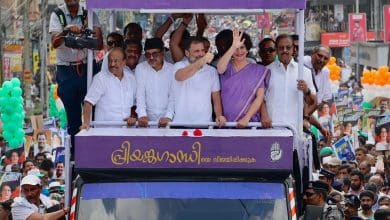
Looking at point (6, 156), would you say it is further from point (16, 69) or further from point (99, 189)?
point (16, 69)

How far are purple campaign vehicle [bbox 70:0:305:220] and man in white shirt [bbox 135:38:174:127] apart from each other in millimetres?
958

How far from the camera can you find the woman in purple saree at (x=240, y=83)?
974 cm

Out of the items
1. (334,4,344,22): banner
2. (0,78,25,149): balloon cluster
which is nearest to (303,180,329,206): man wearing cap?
(0,78,25,149): balloon cluster

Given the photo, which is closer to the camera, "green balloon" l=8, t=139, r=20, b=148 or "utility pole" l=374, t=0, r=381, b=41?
"green balloon" l=8, t=139, r=20, b=148

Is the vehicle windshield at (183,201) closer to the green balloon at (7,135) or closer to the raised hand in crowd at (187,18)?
the raised hand in crowd at (187,18)

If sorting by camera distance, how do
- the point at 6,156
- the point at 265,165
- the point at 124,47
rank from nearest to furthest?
the point at 265,165 → the point at 124,47 → the point at 6,156

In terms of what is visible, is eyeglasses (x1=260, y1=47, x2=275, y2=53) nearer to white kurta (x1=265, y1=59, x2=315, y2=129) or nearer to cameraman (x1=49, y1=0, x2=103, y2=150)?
white kurta (x1=265, y1=59, x2=315, y2=129)

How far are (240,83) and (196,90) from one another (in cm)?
39

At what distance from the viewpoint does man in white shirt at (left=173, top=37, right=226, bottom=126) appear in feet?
32.0

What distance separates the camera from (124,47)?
10.9 meters

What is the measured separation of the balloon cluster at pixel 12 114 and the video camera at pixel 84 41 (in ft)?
39.8

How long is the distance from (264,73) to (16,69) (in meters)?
35.6

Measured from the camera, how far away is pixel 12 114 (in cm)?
2320

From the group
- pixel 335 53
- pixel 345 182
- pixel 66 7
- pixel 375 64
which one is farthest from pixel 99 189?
pixel 335 53
